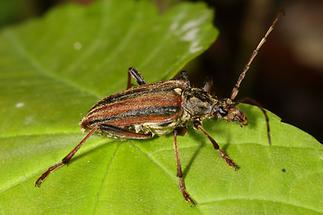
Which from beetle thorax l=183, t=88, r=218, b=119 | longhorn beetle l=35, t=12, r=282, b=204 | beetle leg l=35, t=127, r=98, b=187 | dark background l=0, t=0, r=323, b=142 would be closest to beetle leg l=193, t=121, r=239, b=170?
longhorn beetle l=35, t=12, r=282, b=204

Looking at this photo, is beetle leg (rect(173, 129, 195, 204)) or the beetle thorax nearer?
Result: beetle leg (rect(173, 129, 195, 204))

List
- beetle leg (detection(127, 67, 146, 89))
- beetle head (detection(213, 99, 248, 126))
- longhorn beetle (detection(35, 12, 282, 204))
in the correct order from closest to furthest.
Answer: beetle head (detection(213, 99, 248, 126)), longhorn beetle (detection(35, 12, 282, 204)), beetle leg (detection(127, 67, 146, 89))

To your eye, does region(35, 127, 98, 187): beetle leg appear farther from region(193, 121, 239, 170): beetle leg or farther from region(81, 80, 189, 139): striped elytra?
region(193, 121, 239, 170): beetle leg

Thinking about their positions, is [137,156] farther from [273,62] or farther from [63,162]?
[273,62]

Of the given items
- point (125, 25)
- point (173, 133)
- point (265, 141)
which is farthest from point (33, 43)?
point (265, 141)

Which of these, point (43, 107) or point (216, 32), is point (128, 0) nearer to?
point (216, 32)

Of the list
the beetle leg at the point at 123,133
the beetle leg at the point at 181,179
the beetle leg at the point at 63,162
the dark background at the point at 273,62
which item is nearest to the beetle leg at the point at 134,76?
the beetle leg at the point at 123,133

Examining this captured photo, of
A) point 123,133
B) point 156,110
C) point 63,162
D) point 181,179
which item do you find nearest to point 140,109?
point 156,110
